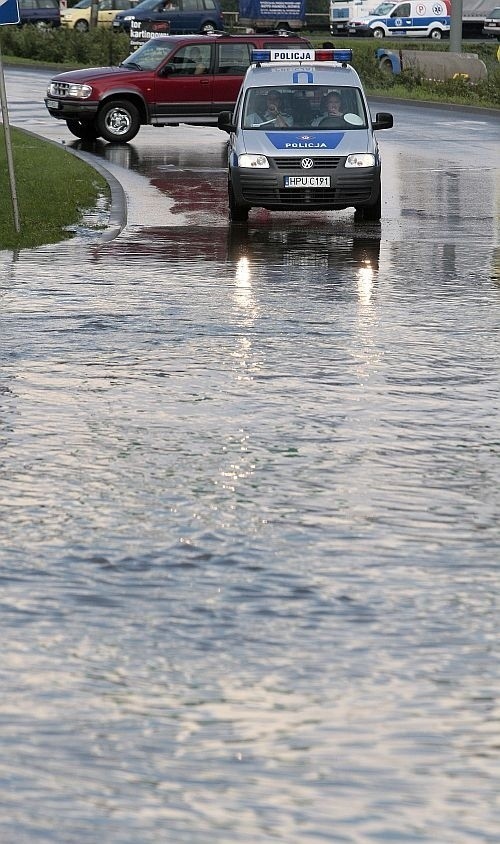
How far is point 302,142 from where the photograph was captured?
21.9 meters

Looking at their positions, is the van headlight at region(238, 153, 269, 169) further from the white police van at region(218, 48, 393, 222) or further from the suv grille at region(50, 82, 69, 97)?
the suv grille at region(50, 82, 69, 97)

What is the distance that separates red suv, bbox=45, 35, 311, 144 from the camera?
114 ft

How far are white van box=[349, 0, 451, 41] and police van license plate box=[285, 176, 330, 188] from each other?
196 feet

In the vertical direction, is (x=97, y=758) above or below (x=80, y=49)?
above

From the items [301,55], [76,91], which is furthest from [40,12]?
[301,55]

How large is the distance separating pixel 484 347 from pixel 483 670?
22.6 feet

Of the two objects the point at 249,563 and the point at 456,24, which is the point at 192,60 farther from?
the point at 249,563

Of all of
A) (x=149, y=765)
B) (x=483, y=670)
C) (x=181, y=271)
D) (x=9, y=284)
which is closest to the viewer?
(x=149, y=765)

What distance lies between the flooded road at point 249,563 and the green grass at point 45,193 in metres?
3.94

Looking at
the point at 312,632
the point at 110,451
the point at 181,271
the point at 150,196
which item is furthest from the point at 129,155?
the point at 312,632

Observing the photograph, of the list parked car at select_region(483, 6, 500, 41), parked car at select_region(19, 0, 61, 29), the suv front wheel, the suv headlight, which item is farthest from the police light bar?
parked car at select_region(19, 0, 61, 29)

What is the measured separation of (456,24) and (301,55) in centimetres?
2833

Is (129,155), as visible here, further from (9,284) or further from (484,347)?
(484,347)

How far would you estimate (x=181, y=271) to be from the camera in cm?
1725
